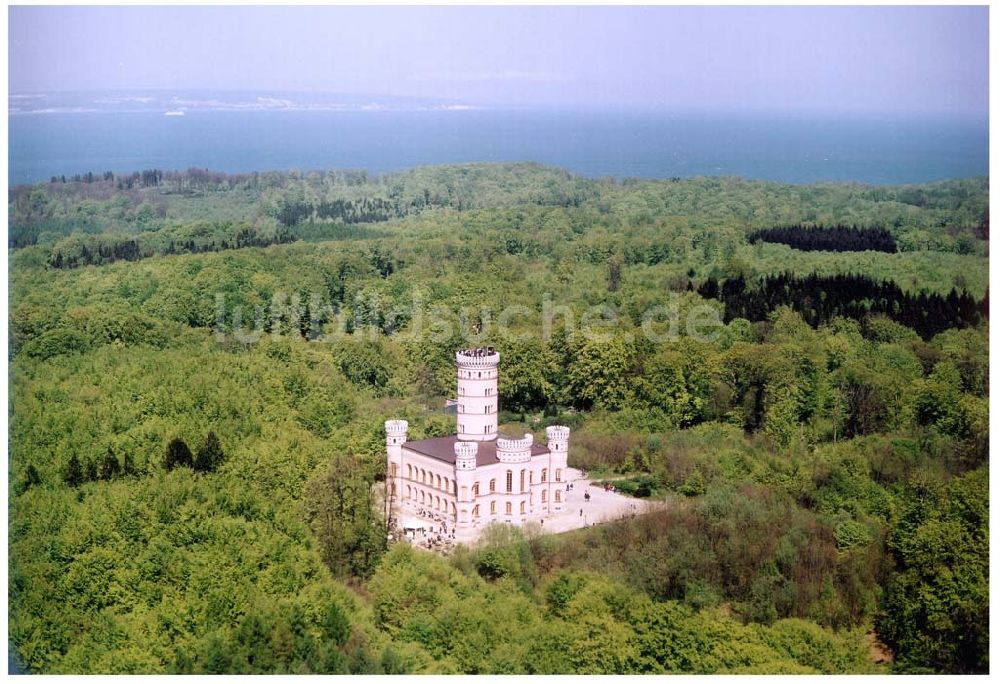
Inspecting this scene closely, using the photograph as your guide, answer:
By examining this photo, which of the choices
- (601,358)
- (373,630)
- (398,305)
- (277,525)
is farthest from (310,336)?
(373,630)

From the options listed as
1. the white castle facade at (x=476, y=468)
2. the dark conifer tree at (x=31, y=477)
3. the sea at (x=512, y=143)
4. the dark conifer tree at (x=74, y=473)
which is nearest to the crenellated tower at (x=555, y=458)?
the white castle facade at (x=476, y=468)

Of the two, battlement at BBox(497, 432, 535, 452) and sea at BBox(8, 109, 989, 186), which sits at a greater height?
sea at BBox(8, 109, 989, 186)

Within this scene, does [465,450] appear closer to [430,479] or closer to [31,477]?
[430,479]

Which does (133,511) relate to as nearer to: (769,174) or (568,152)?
(568,152)

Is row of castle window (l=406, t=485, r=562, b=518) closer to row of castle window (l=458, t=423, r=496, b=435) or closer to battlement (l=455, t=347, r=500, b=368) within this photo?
row of castle window (l=458, t=423, r=496, b=435)

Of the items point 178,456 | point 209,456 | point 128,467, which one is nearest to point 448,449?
point 209,456

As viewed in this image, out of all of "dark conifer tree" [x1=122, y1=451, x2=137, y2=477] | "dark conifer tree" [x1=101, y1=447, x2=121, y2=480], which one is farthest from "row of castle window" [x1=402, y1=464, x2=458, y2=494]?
"dark conifer tree" [x1=101, y1=447, x2=121, y2=480]

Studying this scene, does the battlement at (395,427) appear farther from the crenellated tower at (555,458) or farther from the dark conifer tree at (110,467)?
the dark conifer tree at (110,467)
